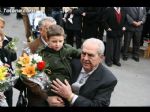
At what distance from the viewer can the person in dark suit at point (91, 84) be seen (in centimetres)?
381

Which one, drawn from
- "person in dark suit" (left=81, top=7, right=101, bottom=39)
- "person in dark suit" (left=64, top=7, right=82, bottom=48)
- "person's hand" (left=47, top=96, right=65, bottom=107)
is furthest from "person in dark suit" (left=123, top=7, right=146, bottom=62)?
"person's hand" (left=47, top=96, right=65, bottom=107)

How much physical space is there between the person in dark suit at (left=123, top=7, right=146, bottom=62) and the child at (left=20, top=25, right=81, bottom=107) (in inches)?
214

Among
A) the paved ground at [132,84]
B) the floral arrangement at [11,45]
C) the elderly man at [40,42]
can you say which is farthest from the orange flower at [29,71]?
the paved ground at [132,84]

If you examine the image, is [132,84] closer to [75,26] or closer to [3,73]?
[75,26]

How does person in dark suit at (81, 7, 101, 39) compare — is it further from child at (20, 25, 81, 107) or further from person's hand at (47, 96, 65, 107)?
person's hand at (47, 96, 65, 107)

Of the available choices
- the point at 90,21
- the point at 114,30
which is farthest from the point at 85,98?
the point at 90,21

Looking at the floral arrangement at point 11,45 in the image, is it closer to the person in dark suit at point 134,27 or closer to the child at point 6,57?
the child at point 6,57

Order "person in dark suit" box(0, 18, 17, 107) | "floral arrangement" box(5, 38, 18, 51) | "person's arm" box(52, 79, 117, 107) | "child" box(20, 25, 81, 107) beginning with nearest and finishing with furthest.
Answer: "person's arm" box(52, 79, 117, 107) < "child" box(20, 25, 81, 107) < "person in dark suit" box(0, 18, 17, 107) < "floral arrangement" box(5, 38, 18, 51)

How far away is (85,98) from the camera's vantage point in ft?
12.6

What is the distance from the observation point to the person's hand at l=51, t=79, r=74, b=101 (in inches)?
151

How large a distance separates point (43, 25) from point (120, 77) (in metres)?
4.17

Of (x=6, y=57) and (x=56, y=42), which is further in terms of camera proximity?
(x=6, y=57)

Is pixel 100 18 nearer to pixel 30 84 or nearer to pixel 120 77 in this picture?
pixel 120 77

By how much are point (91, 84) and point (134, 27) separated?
6192 mm
